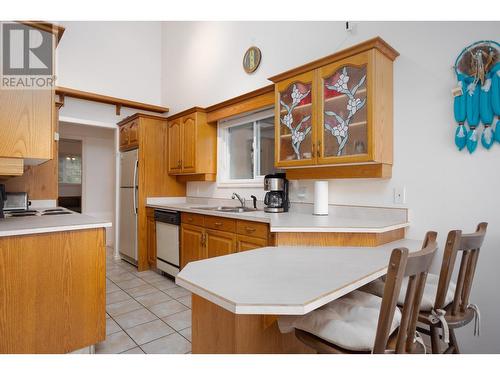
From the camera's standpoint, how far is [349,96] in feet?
7.30

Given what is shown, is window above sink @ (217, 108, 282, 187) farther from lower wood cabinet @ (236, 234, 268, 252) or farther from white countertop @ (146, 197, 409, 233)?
lower wood cabinet @ (236, 234, 268, 252)

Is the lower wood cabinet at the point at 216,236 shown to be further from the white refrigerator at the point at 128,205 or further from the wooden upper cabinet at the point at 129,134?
the wooden upper cabinet at the point at 129,134

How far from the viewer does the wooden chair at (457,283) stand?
3.93 feet

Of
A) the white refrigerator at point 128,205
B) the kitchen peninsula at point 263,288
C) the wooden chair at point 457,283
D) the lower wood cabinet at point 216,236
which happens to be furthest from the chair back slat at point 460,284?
the white refrigerator at point 128,205

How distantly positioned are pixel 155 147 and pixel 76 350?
2896 millimetres

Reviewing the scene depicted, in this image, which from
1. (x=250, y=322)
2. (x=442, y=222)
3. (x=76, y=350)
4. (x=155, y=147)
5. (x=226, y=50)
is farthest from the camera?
(x=155, y=147)

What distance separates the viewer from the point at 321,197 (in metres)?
2.62

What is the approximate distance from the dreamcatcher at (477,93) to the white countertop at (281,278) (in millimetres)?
994

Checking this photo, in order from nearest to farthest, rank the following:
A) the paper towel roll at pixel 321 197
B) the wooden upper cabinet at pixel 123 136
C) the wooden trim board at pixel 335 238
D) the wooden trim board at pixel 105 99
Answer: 1. the wooden trim board at pixel 335 238
2. the paper towel roll at pixel 321 197
3. the wooden trim board at pixel 105 99
4. the wooden upper cabinet at pixel 123 136

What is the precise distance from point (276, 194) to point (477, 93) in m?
1.71

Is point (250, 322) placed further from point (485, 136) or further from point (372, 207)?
point (485, 136)

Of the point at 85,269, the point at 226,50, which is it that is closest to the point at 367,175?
the point at 85,269

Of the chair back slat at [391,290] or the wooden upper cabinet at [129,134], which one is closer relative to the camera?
the chair back slat at [391,290]

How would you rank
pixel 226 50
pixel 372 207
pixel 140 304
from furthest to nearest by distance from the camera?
1. pixel 226 50
2. pixel 140 304
3. pixel 372 207
